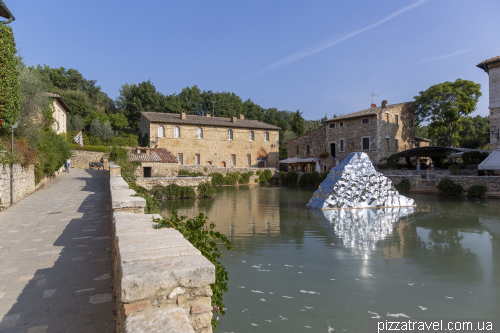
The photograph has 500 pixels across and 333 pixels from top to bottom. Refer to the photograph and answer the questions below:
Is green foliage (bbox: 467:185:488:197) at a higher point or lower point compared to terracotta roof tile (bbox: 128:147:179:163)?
lower

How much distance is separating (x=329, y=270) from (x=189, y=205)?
1095 cm

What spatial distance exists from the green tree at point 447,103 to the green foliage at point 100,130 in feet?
110

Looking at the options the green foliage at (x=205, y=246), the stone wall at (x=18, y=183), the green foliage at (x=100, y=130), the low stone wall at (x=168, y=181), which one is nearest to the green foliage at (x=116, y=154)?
the low stone wall at (x=168, y=181)

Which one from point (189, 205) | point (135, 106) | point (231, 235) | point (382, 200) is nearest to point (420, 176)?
point (382, 200)

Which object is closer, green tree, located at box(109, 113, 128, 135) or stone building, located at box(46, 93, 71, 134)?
stone building, located at box(46, 93, 71, 134)

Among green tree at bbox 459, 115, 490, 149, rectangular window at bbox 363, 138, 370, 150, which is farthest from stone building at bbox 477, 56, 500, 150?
green tree at bbox 459, 115, 490, 149

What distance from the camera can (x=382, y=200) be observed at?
14281 millimetres

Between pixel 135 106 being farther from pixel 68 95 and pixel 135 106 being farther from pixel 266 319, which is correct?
pixel 266 319

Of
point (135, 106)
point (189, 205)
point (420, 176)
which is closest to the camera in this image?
point (189, 205)

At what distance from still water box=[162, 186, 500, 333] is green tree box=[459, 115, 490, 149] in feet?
86.9

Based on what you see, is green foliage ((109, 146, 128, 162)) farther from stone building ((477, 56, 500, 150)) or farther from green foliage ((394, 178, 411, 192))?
stone building ((477, 56, 500, 150))

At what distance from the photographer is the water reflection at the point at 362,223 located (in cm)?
846

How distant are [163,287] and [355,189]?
1320 centimetres

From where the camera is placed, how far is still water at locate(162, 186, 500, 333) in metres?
4.42
